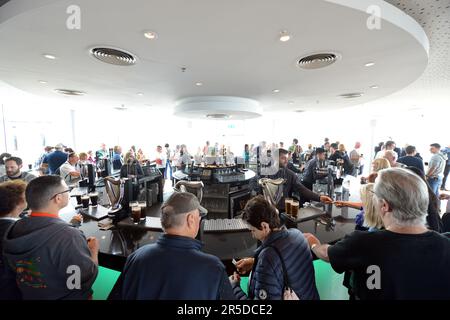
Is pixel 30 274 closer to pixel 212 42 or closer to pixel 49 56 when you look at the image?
pixel 212 42

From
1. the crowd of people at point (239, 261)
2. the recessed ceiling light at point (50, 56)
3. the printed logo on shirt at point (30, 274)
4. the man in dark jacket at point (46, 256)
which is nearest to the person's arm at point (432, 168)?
the crowd of people at point (239, 261)

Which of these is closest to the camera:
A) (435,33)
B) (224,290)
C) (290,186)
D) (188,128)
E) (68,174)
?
(224,290)

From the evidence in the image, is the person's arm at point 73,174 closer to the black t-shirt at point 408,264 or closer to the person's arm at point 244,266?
the person's arm at point 244,266

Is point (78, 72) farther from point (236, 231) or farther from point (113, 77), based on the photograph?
point (236, 231)

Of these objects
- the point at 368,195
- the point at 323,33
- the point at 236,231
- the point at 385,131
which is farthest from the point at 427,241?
the point at 385,131

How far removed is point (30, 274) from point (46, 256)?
0.49 feet

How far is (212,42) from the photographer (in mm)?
2309

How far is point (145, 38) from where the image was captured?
7.23ft

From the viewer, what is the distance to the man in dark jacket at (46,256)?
43.6 inches

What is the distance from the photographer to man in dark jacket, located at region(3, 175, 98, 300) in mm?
1107

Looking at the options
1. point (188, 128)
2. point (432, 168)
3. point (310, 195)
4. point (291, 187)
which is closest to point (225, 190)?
point (291, 187)

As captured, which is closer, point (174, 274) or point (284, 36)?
point (174, 274)

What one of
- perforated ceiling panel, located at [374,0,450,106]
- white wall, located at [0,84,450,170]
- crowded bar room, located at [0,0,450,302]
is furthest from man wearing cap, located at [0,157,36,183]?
white wall, located at [0,84,450,170]

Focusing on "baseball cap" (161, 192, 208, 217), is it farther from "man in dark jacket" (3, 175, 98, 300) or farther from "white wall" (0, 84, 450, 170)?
"white wall" (0, 84, 450, 170)
